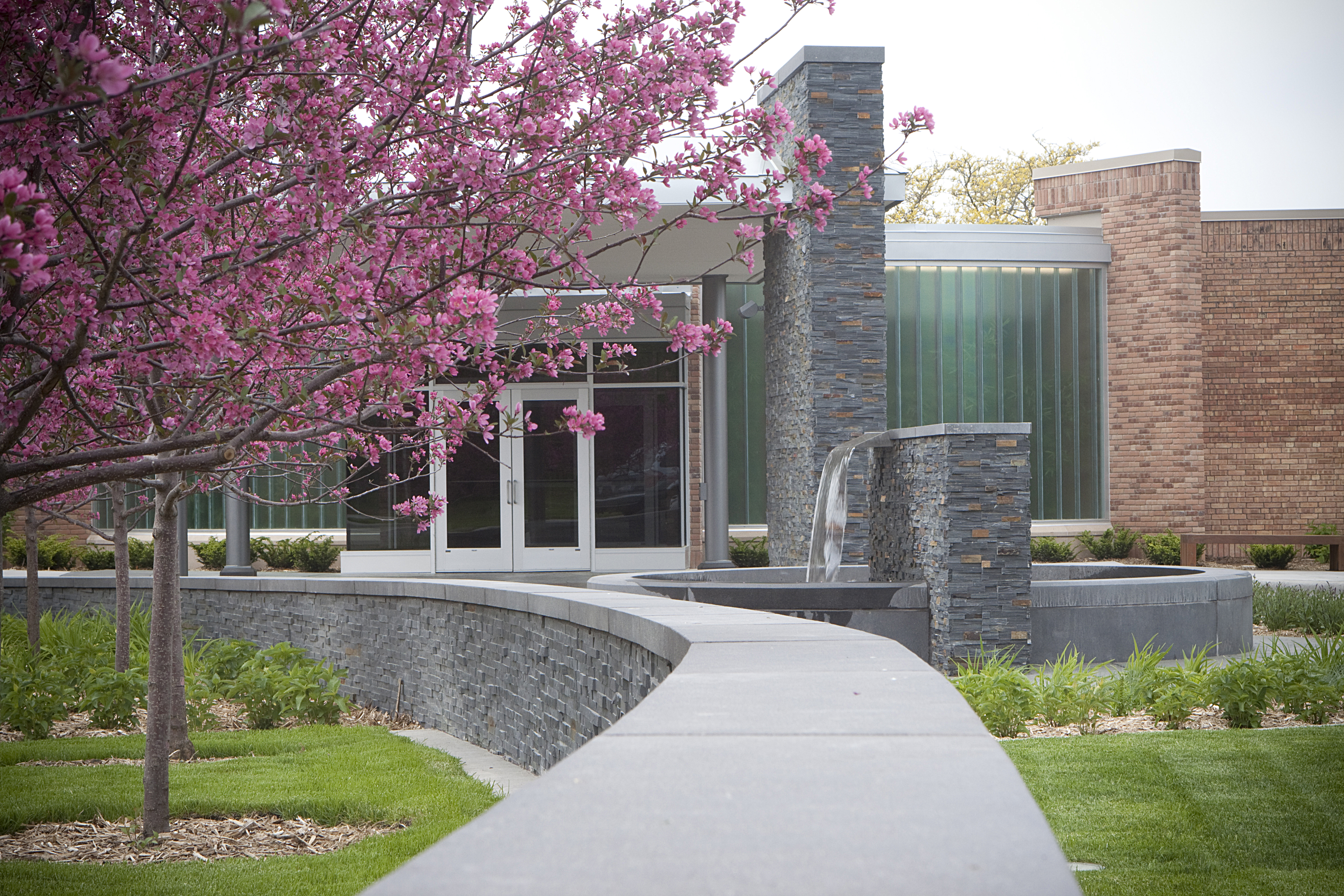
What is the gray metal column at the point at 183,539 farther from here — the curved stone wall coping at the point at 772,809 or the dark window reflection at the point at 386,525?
the curved stone wall coping at the point at 772,809

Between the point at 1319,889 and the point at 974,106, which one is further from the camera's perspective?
the point at 974,106

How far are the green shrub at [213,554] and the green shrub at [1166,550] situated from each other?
15.3 meters

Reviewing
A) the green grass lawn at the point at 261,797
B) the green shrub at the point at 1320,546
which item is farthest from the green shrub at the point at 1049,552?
the green grass lawn at the point at 261,797

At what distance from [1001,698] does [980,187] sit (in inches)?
1269

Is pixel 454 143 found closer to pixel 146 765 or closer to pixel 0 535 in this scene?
pixel 146 765

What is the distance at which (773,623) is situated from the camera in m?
4.33

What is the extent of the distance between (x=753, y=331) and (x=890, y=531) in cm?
1044

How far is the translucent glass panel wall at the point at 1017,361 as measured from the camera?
2012 cm

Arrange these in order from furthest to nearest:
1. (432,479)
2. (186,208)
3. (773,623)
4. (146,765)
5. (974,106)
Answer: (974,106), (432,479), (146,765), (773,623), (186,208)

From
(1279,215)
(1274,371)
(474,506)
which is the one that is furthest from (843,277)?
(1279,215)

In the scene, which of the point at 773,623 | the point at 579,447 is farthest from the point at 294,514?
the point at 773,623

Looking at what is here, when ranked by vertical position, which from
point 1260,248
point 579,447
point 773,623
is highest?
point 1260,248

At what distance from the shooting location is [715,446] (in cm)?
1591

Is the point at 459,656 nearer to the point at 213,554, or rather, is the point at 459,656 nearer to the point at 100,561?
the point at 213,554
